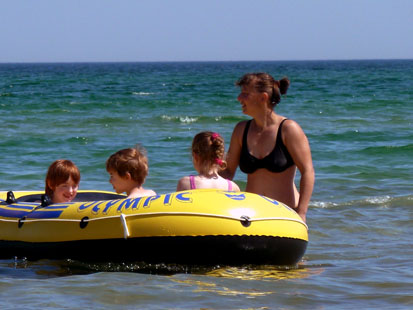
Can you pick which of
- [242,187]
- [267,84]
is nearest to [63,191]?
[267,84]

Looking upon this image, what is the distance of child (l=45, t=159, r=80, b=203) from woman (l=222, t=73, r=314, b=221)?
1.10m

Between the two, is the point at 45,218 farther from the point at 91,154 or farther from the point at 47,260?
the point at 91,154

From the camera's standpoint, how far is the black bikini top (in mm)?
4664

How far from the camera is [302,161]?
4.61 meters

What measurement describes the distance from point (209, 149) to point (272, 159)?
40 cm

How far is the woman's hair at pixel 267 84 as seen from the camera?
4.67 metres

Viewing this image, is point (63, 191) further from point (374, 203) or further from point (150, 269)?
point (374, 203)

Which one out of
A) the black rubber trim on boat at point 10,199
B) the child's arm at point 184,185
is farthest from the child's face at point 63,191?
the child's arm at point 184,185

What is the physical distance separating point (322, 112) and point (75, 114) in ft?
20.8

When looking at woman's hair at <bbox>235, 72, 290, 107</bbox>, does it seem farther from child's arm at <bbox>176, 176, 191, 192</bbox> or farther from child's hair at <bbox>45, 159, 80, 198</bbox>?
child's hair at <bbox>45, 159, 80, 198</bbox>

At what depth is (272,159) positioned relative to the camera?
4.69m

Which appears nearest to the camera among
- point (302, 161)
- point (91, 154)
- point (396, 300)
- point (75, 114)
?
point (396, 300)

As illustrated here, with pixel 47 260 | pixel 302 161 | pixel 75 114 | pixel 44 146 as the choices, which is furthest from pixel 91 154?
pixel 75 114

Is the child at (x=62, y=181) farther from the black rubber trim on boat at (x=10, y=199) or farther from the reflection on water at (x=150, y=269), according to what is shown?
the reflection on water at (x=150, y=269)
